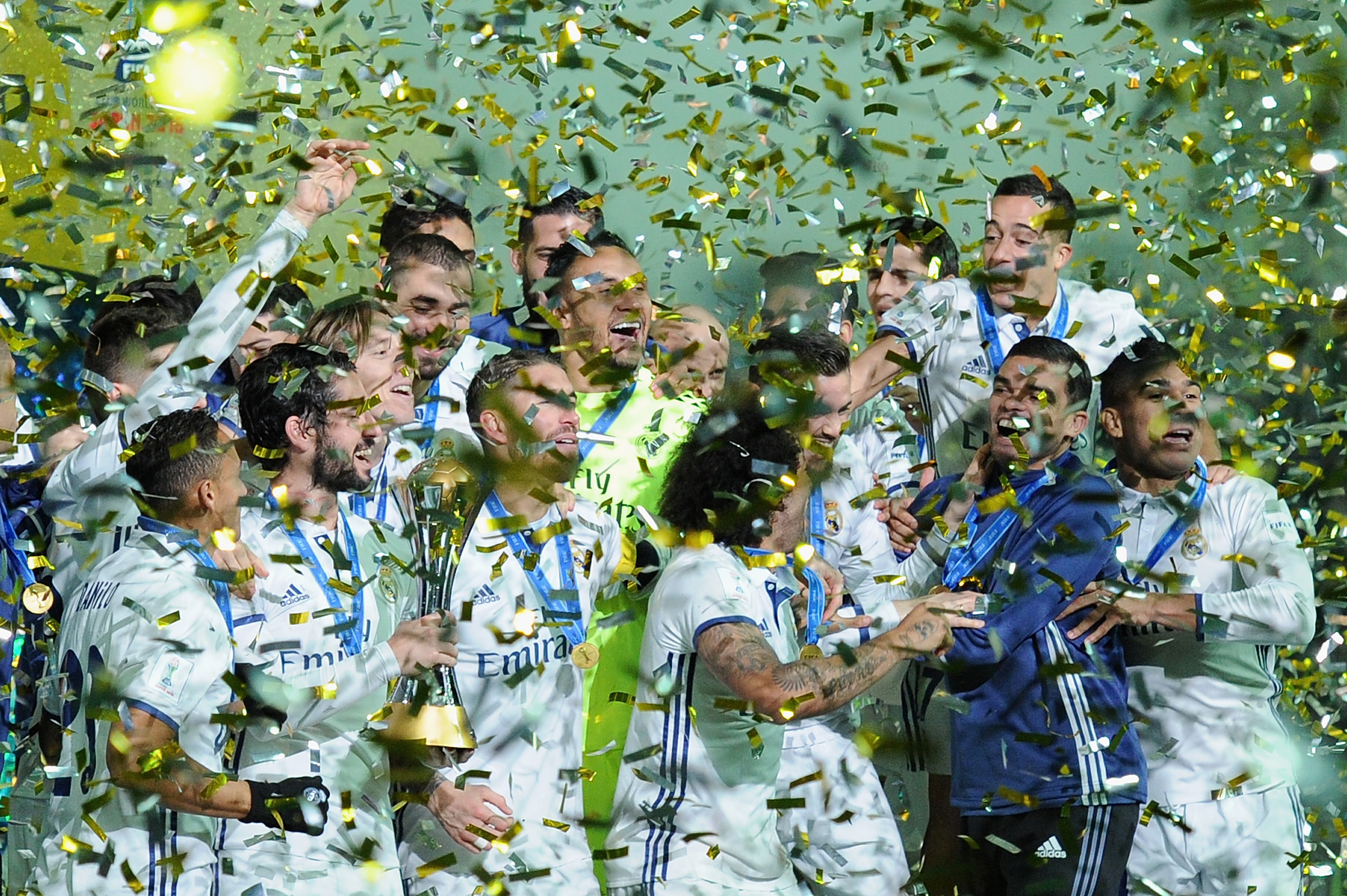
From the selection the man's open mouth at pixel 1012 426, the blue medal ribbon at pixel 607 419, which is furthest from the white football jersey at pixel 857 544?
the blue medal ribbon at pixel 607 419

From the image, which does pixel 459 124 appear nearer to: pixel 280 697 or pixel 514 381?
pixel 514 381

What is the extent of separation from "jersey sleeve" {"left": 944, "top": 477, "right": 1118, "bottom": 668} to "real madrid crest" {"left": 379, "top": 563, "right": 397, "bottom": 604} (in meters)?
1.32

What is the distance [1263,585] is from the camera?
395cm

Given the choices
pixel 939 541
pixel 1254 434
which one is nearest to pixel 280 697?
pixel 939 541

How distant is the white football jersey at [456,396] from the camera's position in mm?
4426

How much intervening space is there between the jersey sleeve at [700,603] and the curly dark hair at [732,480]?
0.36 feet

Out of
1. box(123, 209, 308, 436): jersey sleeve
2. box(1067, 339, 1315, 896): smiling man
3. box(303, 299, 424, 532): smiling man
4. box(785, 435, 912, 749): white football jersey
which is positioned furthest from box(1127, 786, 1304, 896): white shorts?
box(123, 209, 308, 436): jersey sleeve

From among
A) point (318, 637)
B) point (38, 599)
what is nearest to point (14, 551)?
point (38, 599)

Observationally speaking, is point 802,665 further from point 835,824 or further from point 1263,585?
point 1263,585

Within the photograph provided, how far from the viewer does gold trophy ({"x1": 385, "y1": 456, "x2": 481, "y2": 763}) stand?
3691 millimetres

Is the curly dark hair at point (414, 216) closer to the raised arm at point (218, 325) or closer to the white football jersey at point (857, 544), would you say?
the raised arm at point (218, 325)

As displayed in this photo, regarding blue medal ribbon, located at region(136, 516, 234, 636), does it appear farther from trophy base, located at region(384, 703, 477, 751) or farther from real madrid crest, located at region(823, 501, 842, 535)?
real madrid crest, located at region(823, 501, 842, 535)

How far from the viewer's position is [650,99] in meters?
6.34

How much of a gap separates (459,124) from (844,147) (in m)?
1.66
